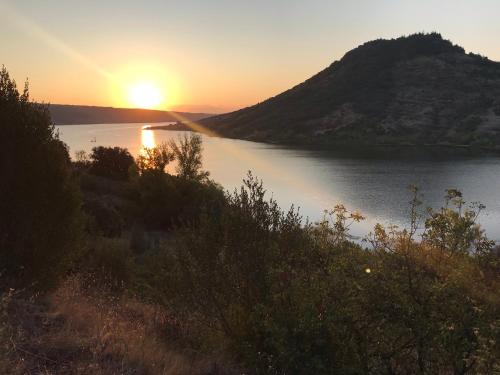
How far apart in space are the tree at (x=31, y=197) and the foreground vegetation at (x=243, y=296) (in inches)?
1.1

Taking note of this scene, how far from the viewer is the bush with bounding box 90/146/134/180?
51.2 meters

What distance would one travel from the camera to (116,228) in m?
34.3

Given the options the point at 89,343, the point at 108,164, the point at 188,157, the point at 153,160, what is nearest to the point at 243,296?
the point at 89,343

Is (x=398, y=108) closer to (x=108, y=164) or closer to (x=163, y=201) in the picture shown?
(x=108, y=164)

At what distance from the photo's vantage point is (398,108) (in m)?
166

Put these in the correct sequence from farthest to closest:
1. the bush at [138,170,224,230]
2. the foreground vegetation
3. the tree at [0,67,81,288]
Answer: the bush at [138,170,224,230] < the tree at [0,67,81,288] < the foreground vegetation

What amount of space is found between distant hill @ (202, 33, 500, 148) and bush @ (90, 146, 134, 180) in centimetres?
10375

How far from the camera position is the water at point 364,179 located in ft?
181

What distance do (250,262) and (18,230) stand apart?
18.1ft

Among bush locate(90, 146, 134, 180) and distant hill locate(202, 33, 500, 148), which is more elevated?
distant hill locate(202, 33, 500, 148)

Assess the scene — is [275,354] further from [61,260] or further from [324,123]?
[324,123]

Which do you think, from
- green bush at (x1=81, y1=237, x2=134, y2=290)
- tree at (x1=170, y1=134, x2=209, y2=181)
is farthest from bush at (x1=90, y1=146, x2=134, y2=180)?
green bush at (x1=81, y1=237, x2=134, y2=290)

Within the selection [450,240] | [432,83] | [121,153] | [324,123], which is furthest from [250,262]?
[432,83]

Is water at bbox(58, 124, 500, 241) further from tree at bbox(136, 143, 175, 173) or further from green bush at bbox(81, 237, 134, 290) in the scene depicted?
green bush at bbox(81, 237, 134, 290)
